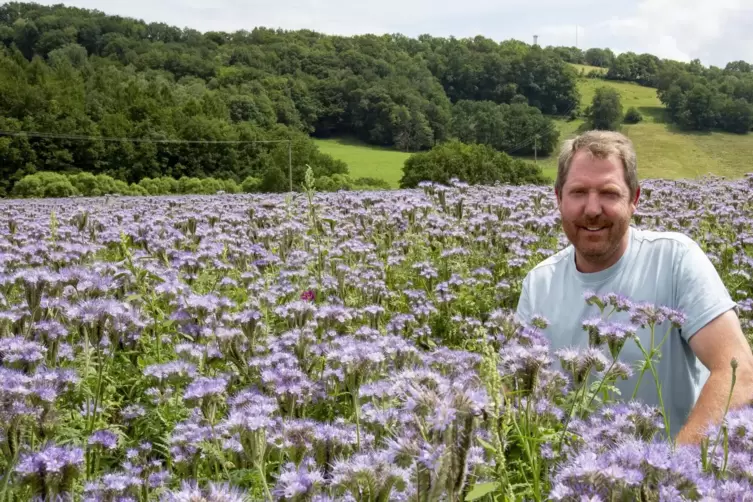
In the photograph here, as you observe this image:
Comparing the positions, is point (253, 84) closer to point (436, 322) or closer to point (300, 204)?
point (300, 204)

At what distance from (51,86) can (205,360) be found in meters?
81.6

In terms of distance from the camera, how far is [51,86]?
74.9 metres

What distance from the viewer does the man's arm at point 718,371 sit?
3068 millimetres

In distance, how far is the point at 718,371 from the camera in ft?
11.0

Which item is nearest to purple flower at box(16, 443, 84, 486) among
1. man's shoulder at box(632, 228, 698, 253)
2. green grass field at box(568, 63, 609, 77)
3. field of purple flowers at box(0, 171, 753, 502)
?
field of purple flowers at box(0, 171, 753, 502)

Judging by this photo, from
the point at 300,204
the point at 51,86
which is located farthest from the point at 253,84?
the point at 300,204

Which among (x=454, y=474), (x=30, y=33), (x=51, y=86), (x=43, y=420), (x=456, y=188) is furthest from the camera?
(x=30, y=33)

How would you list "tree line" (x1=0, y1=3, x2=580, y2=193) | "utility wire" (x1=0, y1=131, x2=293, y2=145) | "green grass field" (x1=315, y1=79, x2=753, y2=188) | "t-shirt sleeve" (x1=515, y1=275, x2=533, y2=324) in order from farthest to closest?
"tree line" (x1=0, y1=3, x2=580, y2=193) < "green grass field" (x1=315, y1=79, x2=753, y2=188) < "utility wire" (x1=0, y1=131, x2=293, y2=145) < "t-shirt sleeve" (x1=515, y1=275, x2=533, y2=324)

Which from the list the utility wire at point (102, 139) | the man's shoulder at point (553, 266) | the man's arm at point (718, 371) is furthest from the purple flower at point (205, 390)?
the utility wire at point (102, 139)

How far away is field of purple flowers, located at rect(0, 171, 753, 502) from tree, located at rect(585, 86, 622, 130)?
329 feet

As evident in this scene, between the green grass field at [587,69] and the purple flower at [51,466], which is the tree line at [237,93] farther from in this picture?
the purple flower at [51,466]

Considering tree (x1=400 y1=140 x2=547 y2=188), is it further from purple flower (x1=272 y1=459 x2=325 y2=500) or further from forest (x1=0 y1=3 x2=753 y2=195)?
purple flower (x1=272 y1=459 x2=325 y2=500)

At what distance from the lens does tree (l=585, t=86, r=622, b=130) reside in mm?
102556

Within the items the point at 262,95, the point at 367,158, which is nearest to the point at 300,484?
the point at 367,158
